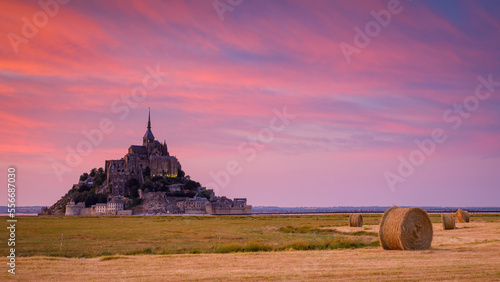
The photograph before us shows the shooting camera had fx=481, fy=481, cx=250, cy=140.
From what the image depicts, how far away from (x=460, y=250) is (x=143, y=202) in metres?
178

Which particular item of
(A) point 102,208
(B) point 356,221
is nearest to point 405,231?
(B) point 356,221

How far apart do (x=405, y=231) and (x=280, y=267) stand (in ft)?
26.7

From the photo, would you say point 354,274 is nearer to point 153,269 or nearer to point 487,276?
point 487,276

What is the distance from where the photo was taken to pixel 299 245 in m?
22.1

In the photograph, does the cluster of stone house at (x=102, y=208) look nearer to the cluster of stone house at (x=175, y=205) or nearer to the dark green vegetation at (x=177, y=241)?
the cluster of stone house at (x=175, y=205)

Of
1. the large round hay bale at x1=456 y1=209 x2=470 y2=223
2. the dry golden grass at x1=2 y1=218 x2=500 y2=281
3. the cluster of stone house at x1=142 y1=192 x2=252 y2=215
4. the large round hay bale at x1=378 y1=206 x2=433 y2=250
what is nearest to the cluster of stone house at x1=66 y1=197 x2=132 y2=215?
the cluster of stone house at x1=142 y1=192 x2=252 y2=215

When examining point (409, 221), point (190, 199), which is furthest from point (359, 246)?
point (190, 199)

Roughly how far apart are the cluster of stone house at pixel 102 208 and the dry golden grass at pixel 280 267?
16518 centimetres

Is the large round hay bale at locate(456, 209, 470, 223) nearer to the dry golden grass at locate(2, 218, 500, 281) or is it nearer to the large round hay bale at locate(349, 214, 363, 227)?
the large round hay bale at locate(349, 214, 363, 227)

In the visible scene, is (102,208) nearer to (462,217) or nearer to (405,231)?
(462,217)

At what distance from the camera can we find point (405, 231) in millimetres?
20609

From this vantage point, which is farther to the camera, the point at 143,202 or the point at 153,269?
the point at 143,202

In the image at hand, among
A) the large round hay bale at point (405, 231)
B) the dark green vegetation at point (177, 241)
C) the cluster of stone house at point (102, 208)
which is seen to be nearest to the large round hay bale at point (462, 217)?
the dark green vegetation at point (177, 241)

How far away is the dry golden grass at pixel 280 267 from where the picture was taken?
12930 millimetres
